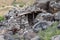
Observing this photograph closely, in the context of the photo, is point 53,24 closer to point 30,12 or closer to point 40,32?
point 40,32

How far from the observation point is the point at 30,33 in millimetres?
9562

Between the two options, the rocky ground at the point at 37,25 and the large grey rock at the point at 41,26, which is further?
the large grey rock at the point at 41,26

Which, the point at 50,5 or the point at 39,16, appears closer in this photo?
the point at 39,16

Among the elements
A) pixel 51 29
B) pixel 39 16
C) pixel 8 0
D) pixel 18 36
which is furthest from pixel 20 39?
pixel 8 0

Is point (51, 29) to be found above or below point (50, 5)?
below

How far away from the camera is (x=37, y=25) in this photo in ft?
33.7

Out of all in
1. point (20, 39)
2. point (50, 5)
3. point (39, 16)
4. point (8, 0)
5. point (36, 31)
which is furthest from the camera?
point (8, 0)

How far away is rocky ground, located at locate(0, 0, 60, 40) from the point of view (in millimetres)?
9203

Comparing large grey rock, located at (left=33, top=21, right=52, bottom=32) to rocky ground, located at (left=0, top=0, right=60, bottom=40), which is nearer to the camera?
rocky ground, located at (left=0, top=0, right=60, bottom=40)

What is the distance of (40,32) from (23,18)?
3004 millimetres

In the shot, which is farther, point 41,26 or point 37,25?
point 37,25

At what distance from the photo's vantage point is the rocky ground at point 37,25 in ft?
30.2

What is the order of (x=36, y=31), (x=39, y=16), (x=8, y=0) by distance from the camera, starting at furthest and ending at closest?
(x=8, y=0)
(x=39, y=16)
(x=36, y=31)

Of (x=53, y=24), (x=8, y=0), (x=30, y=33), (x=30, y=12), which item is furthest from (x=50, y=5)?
(x=8, y=0)
